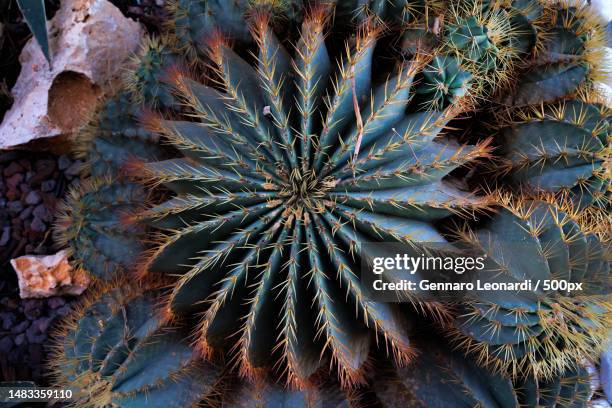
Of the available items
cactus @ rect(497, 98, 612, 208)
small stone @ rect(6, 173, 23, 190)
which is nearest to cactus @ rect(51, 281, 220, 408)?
small stone @ rect(6, 173, 23, 190)

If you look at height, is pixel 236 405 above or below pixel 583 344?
below

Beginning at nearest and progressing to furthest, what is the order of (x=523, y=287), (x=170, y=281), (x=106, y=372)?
(x=523, y=287), (x=106, y=372), (x=170, y=281)

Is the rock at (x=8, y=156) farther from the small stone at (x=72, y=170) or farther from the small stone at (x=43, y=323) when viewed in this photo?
the small stone at (x=43, y=323)

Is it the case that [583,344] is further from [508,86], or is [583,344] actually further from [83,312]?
[83,312]

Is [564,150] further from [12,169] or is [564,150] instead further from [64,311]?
[12,169]

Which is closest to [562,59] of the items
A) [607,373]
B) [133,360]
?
[607,373]

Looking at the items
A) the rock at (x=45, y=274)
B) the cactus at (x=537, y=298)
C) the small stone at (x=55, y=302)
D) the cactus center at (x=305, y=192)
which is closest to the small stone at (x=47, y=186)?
the rock at (x=45, y=274)

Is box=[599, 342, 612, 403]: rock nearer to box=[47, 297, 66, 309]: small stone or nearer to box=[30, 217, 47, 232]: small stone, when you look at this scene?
box=[47, 297, 66, 309]: small stone

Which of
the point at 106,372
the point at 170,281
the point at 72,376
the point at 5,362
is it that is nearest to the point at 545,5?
the point at 170,281

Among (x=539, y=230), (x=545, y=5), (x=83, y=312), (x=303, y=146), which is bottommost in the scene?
(x=83, y=312)
